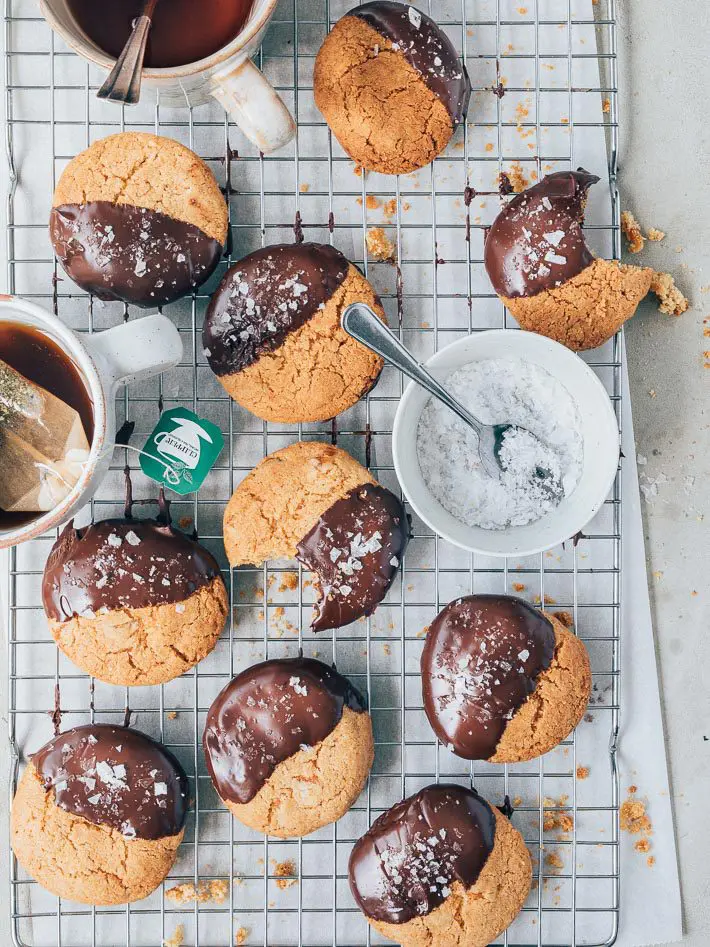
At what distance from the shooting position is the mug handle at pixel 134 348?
4.21ft

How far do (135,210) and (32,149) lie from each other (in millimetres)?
343

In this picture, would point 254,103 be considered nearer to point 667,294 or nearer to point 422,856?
point 667,294

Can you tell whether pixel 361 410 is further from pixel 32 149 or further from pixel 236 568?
pixel 32 149

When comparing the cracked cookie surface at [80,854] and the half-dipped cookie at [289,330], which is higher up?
the half-dipped cookie at [289,330]

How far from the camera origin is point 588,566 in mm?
1601

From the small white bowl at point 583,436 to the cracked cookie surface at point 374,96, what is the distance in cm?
37

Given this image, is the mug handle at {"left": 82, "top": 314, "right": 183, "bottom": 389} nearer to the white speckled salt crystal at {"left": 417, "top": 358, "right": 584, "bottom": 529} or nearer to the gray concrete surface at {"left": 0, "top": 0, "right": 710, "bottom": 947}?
the white speckled salt crystal at {"left": 417, "top": 358, "right": 584, "bottom": 529}

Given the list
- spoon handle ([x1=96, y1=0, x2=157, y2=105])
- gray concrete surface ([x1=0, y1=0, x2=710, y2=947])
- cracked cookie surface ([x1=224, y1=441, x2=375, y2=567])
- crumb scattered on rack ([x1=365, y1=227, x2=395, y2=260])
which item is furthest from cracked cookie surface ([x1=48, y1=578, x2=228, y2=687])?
spoon handle ([x1=96, y1=0, x2=157, y2=105])

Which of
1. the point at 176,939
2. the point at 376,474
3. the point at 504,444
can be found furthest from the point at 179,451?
the point at 176,939

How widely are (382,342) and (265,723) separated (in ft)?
2.17

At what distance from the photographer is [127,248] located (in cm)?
138

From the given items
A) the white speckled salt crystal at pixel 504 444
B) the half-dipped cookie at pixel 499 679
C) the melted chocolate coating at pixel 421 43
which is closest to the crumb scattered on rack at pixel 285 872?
the half-dipped cookie at pixel 499 679

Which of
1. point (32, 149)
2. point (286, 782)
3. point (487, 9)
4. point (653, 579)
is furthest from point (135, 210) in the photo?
point (653, 579)

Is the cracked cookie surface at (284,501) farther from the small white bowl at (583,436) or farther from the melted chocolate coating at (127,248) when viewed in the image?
the melted chocolate coating at (127,248)
